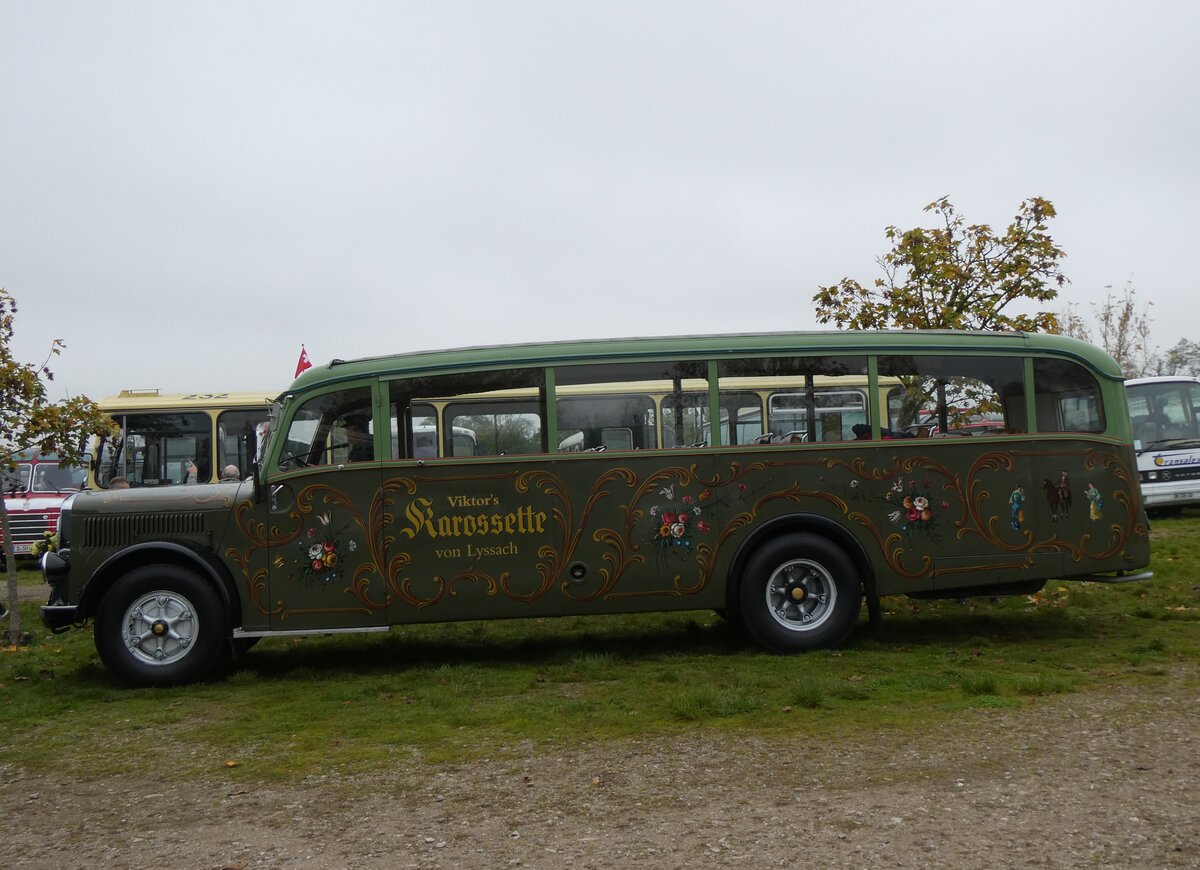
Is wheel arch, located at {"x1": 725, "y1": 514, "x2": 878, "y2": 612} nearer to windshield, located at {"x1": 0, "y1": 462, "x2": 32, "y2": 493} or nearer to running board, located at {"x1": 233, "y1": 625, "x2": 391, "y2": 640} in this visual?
running board, located at {"x1": 233, "y1": 625, "x2": 391, "y2": 640}

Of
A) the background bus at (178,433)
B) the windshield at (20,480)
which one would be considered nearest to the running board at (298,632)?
the background bus at (178,433)

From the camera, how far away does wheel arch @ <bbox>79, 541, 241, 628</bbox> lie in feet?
28.1

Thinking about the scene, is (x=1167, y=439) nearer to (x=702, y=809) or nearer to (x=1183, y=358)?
(x=702, y=809)

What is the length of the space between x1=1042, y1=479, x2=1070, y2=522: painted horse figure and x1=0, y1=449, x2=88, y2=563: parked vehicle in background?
640 inches

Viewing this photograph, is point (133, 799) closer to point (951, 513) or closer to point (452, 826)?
point (452, 826)

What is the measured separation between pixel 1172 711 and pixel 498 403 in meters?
5.18

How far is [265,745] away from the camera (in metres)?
6.66

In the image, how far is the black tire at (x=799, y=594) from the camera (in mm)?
8875

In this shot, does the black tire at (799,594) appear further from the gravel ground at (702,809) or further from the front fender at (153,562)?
the front fender at (153,562)

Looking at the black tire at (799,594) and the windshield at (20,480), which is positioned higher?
the windshield at (20,480)

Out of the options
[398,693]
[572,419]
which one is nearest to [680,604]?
[572,419]

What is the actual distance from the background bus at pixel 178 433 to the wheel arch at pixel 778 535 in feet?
37.9

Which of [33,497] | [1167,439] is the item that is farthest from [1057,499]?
[33,497]

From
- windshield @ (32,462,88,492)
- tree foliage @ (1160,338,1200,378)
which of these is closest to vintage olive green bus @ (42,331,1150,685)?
windshield @ (32,462,88,492)
